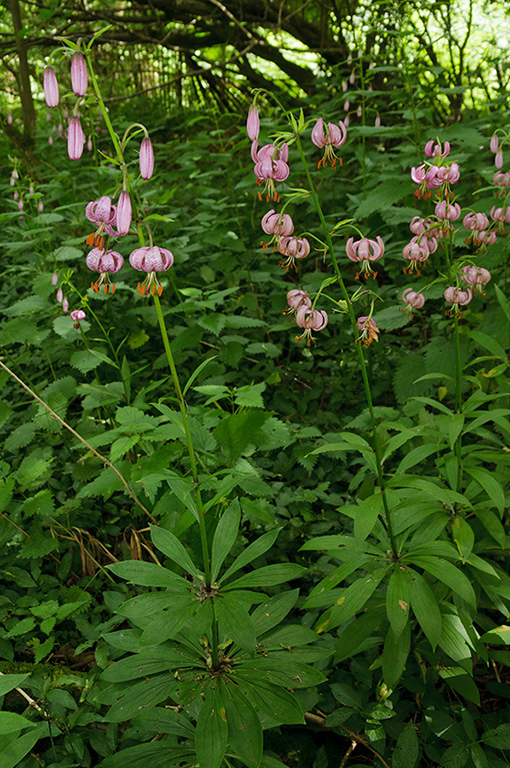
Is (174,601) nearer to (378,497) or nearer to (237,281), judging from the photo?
(378,497)

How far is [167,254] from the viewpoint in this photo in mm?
1232

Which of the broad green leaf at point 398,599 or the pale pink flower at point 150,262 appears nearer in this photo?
the pale pink flower at point 150,262

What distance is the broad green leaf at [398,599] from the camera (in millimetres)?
1382

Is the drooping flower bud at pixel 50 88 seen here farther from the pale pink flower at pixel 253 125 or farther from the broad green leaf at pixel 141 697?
the broad green leaf at pixel 141 697

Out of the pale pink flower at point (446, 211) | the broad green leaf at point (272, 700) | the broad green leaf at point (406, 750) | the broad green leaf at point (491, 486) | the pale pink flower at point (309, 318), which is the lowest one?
the broad green leaf at point (406, 750)

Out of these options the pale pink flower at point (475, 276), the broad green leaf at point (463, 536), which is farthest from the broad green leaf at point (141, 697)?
the pale pink flower at point (475, 276)

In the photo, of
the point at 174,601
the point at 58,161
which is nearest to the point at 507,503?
the point at 174,601

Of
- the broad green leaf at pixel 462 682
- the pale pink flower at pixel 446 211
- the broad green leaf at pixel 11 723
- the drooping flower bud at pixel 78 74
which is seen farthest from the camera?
the pale pink flower at pixel 446 211

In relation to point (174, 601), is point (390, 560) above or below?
below

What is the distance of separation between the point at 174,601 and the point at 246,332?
224cm

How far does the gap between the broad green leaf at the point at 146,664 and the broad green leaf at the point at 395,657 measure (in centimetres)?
53

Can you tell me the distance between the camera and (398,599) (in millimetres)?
1432

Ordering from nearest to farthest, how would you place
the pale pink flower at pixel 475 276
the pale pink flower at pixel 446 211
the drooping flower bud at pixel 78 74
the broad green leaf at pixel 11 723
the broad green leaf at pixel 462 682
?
the broad green leaf at pixel 11 723 → the drooping flower bud at pixel 78 74 → the broad green leaf at pixel 462 682 → the pale pink flower at pixel 446 211 → the pale pink flower at pixel 475 276

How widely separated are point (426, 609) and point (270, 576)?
418 mm
